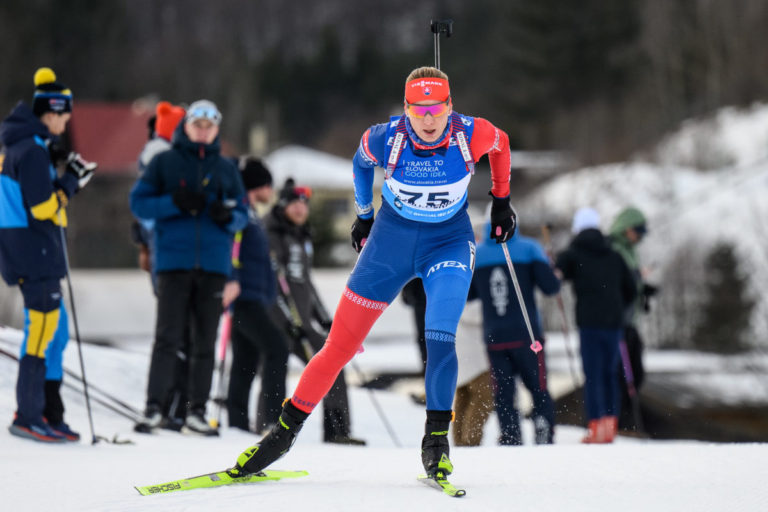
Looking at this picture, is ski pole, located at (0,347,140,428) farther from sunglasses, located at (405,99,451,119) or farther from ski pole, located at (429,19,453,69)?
sunglasses, located at (405,99,451,119)

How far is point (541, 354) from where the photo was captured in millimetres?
6859

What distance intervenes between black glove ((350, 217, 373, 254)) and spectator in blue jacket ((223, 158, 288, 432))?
7.28 ft

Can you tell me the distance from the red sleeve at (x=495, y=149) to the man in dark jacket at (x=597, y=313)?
3.45 metres

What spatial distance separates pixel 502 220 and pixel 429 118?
0.62 m

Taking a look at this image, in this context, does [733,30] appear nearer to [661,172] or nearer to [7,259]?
[661,172]

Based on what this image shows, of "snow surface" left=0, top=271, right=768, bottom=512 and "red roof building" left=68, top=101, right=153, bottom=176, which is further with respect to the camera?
"red roof building" left=68, top=101, right=153, bottom=176

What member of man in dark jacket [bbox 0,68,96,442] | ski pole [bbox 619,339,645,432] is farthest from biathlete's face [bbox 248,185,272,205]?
ski pole [bbox 619,339,645,432]

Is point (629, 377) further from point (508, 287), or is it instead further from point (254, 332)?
point (254, 332)

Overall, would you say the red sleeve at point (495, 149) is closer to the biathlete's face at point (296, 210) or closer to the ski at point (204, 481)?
the ski at point (204, 481)

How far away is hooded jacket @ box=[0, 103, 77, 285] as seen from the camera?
5469 millimetres

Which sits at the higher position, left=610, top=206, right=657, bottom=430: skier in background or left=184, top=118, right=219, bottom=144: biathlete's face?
left=184, top=118, right=219, bottom=144: biathlete's face

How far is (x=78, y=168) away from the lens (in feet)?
19.0

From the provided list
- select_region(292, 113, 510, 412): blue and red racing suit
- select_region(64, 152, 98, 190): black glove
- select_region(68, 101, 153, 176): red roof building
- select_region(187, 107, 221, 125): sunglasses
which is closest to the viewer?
select_region(292, 113, 510, 412): blue and red racing suit

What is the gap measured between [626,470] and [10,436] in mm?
3330
